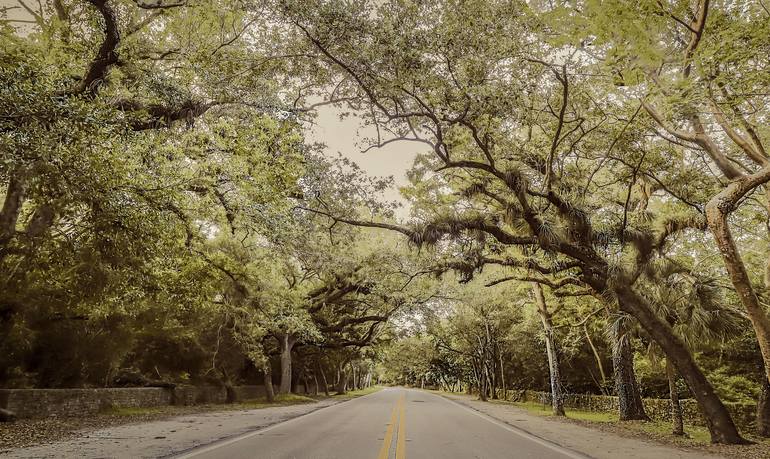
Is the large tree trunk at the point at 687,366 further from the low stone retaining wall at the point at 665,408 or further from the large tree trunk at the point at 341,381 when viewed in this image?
the large tree trunk at the point at 341,381

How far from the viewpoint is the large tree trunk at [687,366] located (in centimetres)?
1121

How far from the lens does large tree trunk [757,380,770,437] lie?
14.7 m

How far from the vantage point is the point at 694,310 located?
12.5m

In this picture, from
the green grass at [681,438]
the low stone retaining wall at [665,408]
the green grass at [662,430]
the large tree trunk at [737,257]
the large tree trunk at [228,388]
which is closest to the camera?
the large tree trunk at [737,257]

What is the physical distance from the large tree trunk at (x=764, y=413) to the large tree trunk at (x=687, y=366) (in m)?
5.10

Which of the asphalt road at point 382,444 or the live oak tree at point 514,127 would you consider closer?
the asphalt road at point 382,444

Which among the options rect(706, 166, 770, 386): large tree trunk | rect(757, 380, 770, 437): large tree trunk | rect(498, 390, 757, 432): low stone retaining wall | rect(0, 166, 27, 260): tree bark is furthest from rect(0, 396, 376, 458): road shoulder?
rect(498, 390, 757, 432): low stone retaining wall

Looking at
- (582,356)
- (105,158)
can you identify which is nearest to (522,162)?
(105,158)

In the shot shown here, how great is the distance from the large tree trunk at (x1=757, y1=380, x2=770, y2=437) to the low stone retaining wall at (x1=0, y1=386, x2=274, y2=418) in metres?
22.3

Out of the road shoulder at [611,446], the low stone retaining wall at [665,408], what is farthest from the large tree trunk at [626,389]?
the road shoulder at [611,446]

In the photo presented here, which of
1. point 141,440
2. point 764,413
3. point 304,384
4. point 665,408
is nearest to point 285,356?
point 304,384

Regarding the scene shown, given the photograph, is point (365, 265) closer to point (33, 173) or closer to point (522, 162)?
point (522, 162)

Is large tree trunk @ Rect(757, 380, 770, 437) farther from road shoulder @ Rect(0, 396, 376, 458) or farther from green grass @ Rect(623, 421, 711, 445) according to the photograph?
road shoulder @ Rect(0, 396, 376, 458)

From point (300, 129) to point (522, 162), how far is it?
707 centimetres
